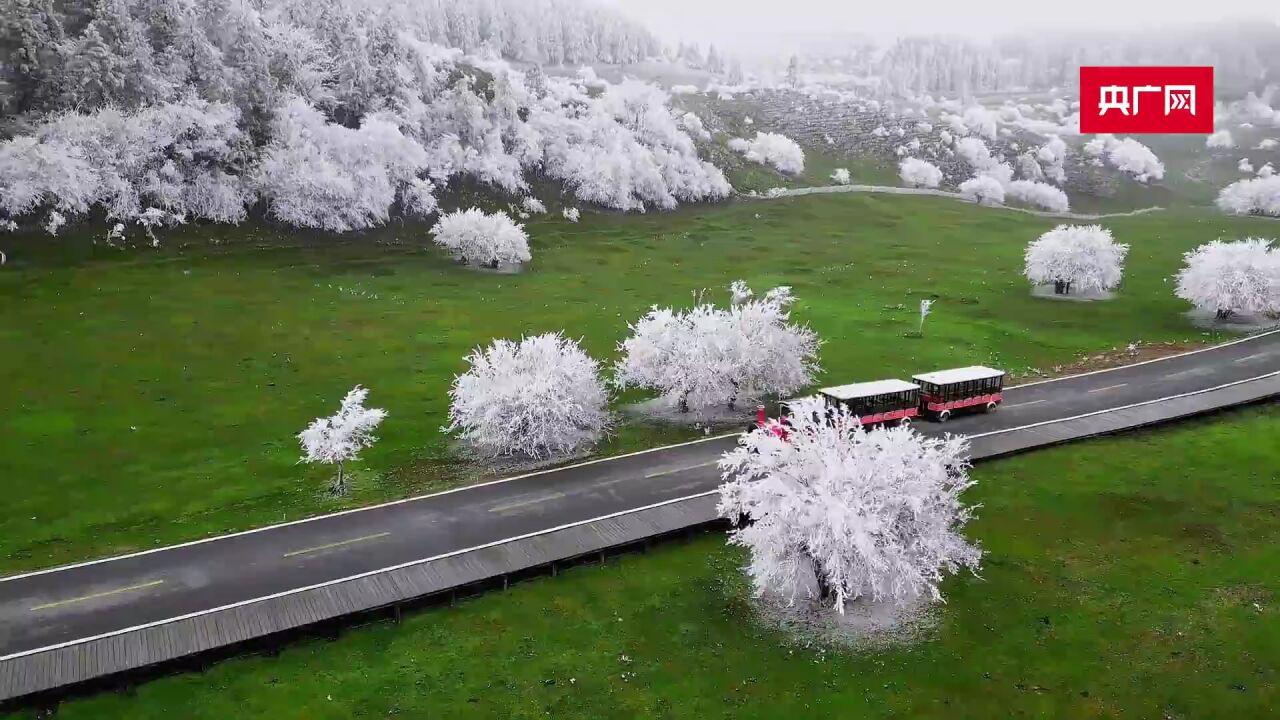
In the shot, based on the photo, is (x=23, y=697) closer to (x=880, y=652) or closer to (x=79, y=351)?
(x=880, y=652)

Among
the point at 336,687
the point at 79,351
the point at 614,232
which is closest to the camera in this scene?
the point at 336,687

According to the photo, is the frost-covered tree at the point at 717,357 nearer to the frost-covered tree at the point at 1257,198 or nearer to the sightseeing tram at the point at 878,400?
the sightseeing tram at the point at 878,400

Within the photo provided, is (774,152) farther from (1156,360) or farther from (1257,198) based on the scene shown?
(1156,360)

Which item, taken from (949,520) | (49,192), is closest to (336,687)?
(949,520)

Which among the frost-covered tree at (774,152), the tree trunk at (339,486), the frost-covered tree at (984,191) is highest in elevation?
the frost-covered tree at (774,152)

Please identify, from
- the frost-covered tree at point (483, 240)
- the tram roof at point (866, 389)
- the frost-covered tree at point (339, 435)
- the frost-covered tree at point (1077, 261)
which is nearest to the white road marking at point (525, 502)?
the frost-covered tree at point (339, 435)
